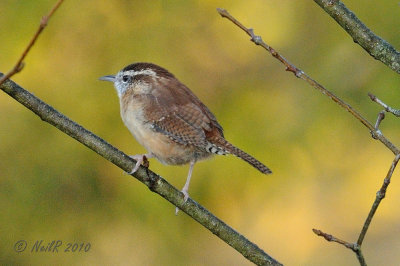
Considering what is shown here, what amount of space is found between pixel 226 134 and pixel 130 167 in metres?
2.24

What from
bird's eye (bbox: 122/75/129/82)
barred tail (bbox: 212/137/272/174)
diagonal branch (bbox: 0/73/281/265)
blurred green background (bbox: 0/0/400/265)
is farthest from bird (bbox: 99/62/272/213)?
blurred green background (bbox: 0/0/400/265)

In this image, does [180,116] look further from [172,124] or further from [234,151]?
[234,151]

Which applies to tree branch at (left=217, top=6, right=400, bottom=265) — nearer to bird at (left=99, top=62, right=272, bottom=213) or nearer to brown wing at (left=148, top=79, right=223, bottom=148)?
bird at (left=99, top=62, right=272, bottom=213)

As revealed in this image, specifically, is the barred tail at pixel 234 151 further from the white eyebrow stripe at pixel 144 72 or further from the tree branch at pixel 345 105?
the tree branch at pixel 345 105

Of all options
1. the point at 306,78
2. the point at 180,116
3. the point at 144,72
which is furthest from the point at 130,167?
the point at 144,72

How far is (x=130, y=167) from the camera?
121 inches

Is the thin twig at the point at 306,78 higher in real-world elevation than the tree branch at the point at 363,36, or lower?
lower

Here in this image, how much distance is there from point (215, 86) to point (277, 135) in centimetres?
66

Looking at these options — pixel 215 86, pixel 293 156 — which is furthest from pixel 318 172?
pixel 215 86

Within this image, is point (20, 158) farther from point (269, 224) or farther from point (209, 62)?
point (269, 224)

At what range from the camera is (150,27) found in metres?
5.63

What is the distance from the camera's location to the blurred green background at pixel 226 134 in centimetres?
516

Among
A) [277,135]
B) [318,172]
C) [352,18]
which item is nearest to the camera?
[352,18]

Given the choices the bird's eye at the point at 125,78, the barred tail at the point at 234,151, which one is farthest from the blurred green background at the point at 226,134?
the barred tail at the point at 234,151
